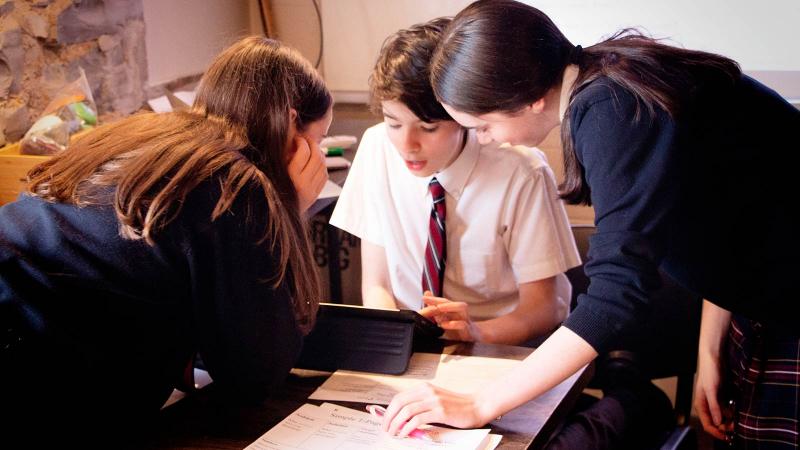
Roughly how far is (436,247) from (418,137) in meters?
0.23

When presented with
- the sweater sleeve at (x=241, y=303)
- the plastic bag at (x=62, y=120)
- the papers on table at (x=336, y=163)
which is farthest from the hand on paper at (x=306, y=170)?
the papers on table at (x=336, y=163)

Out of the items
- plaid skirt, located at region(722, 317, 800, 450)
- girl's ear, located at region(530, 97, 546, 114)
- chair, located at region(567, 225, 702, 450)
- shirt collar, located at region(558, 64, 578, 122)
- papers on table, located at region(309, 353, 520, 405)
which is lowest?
chair, located at region(567, 225, 702, 450)

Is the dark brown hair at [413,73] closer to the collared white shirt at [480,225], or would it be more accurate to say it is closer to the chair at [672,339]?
the collared white shirt at [480,225]

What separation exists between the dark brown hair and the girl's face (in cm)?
28

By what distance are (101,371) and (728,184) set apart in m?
0.91

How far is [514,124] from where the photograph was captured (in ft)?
4.30

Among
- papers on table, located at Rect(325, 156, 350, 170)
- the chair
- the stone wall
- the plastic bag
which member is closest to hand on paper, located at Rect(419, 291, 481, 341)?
the chair

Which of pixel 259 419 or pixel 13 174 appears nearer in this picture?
pixel 259 419

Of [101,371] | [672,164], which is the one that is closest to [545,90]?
[672,164]

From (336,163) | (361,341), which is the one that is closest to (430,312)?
(361,341)

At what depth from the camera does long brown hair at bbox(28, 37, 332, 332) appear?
3.56ft

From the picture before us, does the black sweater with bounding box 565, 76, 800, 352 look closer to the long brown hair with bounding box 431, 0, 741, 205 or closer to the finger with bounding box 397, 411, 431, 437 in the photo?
the long brown hair with bounding box 431, 0, 741, 205

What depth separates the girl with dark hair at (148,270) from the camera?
3.48 ft

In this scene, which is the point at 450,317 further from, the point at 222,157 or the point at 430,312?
the point at 222,157
